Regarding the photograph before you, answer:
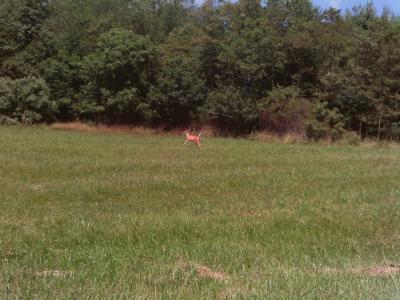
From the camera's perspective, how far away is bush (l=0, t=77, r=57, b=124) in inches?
A: 1724

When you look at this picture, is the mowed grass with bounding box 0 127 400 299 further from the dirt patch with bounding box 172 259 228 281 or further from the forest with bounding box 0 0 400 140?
the forest with bounding box 0 0 400 140

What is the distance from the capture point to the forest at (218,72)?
4053 centimetres

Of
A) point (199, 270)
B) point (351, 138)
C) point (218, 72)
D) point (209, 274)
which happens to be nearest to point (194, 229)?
point (199, 270)

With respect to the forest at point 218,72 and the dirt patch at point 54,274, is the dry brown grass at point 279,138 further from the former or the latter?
the dirt patch at point 54,274

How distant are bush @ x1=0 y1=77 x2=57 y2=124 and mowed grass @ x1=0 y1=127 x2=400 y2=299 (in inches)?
973

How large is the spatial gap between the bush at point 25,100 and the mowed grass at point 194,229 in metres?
24.7

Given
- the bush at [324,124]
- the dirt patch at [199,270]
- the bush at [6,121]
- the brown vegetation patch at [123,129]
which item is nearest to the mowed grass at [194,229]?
the dirt patch at [199,270]

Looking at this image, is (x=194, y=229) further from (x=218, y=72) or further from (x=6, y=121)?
(x=6, y=121)

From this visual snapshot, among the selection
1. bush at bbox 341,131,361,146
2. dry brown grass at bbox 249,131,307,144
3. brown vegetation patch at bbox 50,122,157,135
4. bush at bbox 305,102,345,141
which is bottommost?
brown vegetation patch at bbox 50,122,157,135

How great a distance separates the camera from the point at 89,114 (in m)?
46.4

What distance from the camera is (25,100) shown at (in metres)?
43.8

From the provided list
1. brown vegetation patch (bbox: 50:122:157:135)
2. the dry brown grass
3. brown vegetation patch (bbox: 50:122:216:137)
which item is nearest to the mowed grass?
the dry brown grass

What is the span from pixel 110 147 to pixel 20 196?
45.6 feet

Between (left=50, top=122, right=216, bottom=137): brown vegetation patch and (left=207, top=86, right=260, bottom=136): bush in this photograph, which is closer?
(left=207, top=86, right=260, bottom=136): bush
